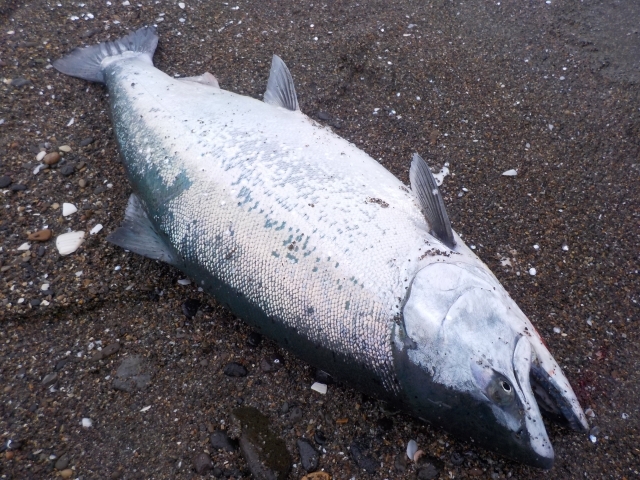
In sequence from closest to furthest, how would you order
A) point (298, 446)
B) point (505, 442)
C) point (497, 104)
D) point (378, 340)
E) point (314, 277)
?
point (505, 442) → point (378, 340) → point (314, 277) → point (298, 446) → point (497, 104)

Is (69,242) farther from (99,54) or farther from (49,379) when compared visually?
(99,54)

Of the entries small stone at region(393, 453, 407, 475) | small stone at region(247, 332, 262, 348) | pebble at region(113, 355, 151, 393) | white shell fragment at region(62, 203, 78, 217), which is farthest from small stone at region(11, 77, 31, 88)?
small stone at region(393, 453, 407, 475)

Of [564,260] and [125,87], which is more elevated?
[125,87]

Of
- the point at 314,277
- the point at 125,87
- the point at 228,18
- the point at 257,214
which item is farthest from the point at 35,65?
the point at 314,277

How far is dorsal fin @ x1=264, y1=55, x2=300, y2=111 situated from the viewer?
294cm

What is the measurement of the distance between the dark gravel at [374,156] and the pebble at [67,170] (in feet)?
0.18

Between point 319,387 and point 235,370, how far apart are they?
515mm

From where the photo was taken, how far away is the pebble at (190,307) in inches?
104

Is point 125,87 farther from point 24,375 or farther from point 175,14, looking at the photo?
point 24,375

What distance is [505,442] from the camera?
1.76 m

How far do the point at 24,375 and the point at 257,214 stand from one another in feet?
5.56

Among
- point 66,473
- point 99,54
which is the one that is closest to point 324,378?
point 66,473

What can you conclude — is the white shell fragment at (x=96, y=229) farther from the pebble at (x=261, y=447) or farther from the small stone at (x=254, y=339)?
the pebble at (x=261, y=447)

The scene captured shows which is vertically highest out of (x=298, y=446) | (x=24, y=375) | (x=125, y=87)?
(x=125, y=87)
